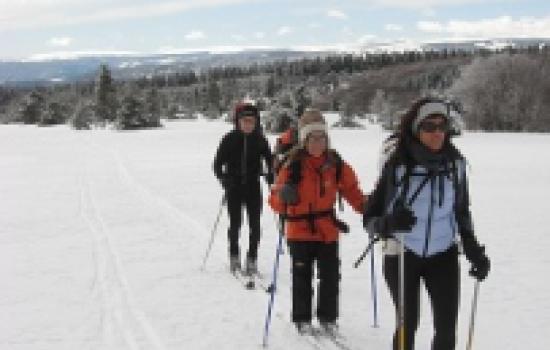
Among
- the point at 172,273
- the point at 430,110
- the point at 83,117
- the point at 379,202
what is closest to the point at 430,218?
the point at 379,202

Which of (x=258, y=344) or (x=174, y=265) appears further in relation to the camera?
(x=174, y=265)

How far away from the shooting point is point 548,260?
11070mm

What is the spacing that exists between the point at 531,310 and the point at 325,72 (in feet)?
614

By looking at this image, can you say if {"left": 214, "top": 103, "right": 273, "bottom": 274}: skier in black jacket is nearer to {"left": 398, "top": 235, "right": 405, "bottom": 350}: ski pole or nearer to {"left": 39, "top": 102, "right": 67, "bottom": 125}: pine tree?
{"left": 398, "top": 235, "right": 405, "bottom": 350}: ski pole

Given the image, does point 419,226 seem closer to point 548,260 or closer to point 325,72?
point 548,260

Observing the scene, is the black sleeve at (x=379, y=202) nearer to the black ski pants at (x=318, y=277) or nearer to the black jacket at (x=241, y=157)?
the black ski pants at (x=318, y=277)

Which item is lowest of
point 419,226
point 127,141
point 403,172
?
point 127,141

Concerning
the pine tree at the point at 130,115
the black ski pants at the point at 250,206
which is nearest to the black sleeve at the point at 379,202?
the black ski pants at the point at 250,206

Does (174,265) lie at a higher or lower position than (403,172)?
lower

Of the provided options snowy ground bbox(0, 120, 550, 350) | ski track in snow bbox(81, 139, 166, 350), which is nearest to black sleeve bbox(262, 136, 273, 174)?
snowy ground bbox(0, 120, 550, 350)

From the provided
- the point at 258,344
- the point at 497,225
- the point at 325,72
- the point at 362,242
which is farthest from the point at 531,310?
the point at 325,72

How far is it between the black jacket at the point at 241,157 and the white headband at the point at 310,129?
311 cm

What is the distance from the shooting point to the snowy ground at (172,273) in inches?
294

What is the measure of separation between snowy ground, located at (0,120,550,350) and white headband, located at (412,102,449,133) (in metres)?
2.66
